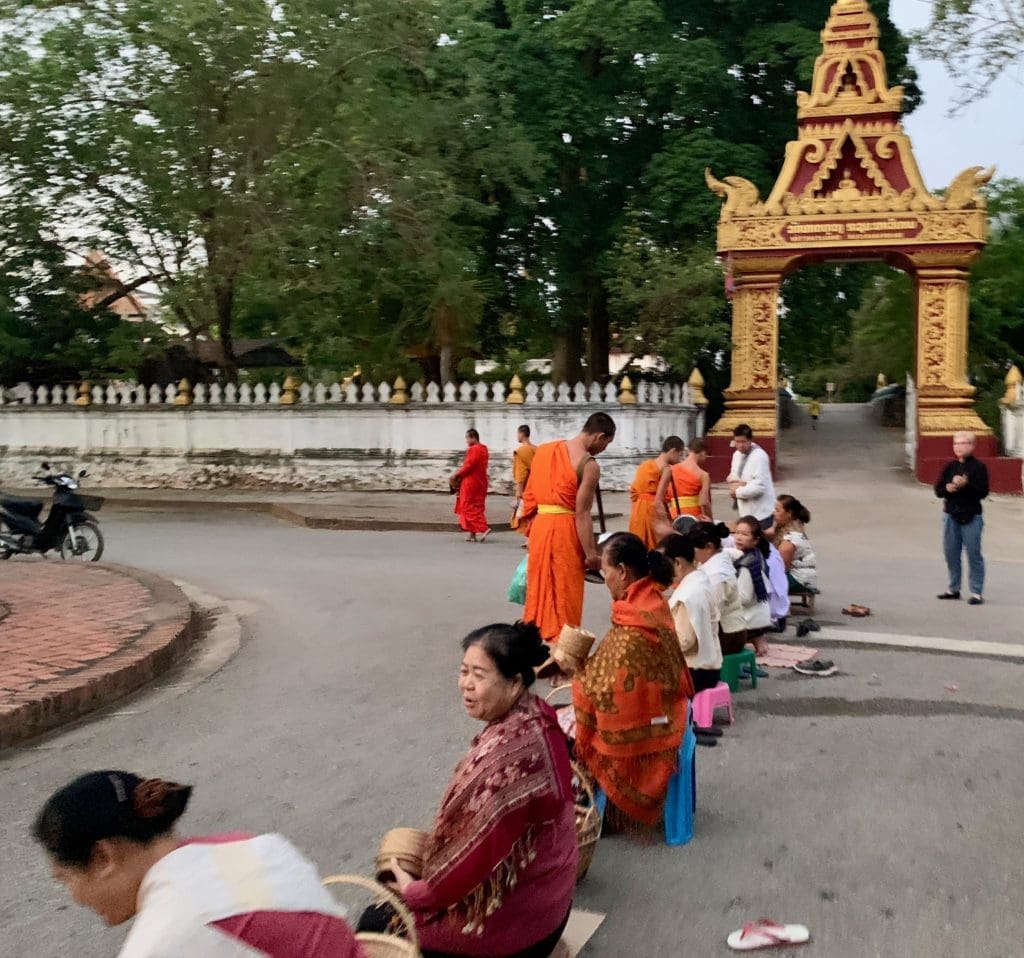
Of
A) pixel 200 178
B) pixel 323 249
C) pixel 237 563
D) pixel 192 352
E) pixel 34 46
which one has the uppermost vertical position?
pixel 34 46

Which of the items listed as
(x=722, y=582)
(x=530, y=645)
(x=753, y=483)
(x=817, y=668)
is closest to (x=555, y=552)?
(x=722, y=582)

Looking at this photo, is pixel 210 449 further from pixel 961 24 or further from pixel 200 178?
pixel 961 24

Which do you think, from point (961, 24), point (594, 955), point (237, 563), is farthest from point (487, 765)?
point (237, 563)

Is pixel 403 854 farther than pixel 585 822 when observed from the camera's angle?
No

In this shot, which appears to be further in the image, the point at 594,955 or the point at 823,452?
the point at 823,452

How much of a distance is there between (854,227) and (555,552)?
45.7 feet

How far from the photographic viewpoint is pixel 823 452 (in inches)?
807

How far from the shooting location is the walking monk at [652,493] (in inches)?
319

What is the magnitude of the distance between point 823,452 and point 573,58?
353 inches

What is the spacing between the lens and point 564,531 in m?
5.89

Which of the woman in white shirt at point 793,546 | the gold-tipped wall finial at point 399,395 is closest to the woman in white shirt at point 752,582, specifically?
the woman in white shirt at point 793,546

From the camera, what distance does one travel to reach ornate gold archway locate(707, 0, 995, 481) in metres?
17.5

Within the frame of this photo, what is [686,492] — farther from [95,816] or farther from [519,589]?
[95,816]

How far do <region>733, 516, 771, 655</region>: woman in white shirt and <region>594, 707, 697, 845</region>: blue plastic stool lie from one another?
2570mm
